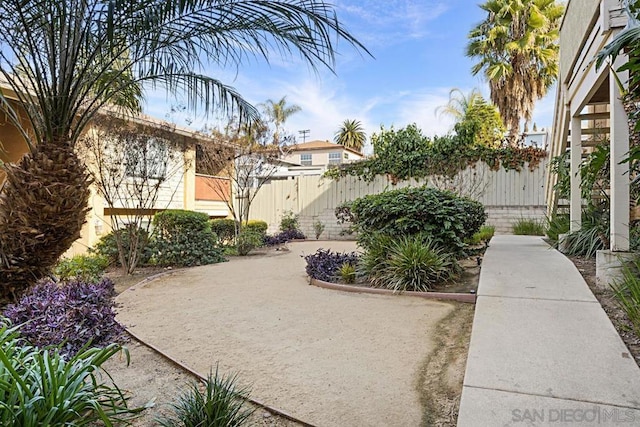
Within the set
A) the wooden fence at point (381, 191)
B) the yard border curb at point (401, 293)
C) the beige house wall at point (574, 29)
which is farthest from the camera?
the wooden fence at point (381, 191)

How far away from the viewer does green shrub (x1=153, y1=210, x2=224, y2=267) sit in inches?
340

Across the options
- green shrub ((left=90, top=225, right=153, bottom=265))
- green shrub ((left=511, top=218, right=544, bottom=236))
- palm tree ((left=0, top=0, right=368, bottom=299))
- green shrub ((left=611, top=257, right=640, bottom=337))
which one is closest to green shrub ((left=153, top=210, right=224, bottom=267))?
green shrub ((left=90, top=225, right=153, bottom=265))

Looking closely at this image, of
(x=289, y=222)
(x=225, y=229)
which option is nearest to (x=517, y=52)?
(x=289, y=222)

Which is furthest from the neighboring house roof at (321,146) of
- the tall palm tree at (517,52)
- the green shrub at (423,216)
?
the green shrub at (423,216)

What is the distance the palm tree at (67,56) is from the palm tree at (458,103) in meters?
14.4

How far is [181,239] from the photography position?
884cm

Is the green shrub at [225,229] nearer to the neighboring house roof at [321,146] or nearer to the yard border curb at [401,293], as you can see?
the yard border curb at [401,293]

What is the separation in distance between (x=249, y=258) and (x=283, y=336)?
6.59 m

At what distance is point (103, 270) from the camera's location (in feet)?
26.2

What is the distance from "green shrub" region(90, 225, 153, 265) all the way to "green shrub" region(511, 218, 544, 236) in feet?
33.0

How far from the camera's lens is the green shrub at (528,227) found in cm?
1112

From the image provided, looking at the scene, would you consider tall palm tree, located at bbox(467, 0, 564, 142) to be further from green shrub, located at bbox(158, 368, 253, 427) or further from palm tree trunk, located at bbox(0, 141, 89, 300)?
palm tree trunk, located at bbox(0, 141, 89, 300)

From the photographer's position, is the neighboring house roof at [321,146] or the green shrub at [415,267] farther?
the neighboring house roof at [321,146]

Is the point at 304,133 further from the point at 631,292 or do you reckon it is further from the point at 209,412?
the point at 209,412
